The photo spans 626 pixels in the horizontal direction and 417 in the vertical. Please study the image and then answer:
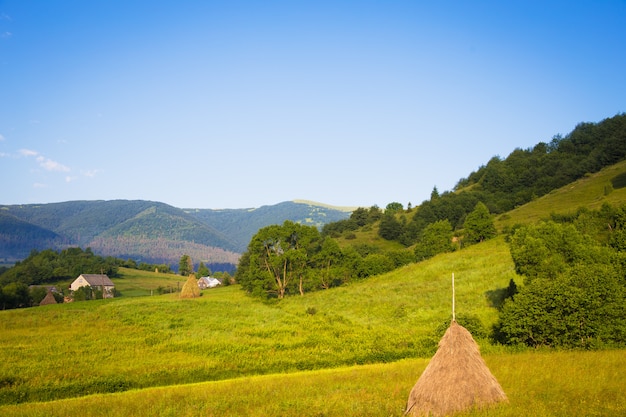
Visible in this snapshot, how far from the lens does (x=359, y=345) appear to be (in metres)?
31.2

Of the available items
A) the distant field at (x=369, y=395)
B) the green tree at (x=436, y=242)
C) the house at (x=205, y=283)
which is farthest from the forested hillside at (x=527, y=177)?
the distant field at (x=369, y=395)

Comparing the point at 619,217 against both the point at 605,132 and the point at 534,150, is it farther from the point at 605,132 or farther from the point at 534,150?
the point at 534,150

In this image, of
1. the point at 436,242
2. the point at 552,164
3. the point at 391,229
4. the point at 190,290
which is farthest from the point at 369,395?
the point at 552,164

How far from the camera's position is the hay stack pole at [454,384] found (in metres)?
12.5

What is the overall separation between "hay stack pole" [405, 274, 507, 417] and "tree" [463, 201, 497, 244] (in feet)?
238

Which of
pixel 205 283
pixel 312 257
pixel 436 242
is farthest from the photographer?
pixel 205 283

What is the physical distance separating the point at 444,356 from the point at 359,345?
60.9 feet

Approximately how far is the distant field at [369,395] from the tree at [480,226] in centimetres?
6288

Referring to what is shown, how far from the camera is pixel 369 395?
16688 millimetres

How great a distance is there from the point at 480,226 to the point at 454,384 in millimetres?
73936

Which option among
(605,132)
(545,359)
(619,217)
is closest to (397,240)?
(605,132)

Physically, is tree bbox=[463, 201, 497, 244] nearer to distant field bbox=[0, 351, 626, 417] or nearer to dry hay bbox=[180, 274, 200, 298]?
dry hay bbox=[180, 274, 200, 298]

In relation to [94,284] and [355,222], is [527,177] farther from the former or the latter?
[94,284]

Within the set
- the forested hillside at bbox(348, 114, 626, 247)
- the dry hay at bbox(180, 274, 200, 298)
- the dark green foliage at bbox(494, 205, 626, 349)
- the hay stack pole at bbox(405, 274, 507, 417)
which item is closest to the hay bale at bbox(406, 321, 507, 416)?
the hay stack pole at bbox(405, 274, 507, 417)
